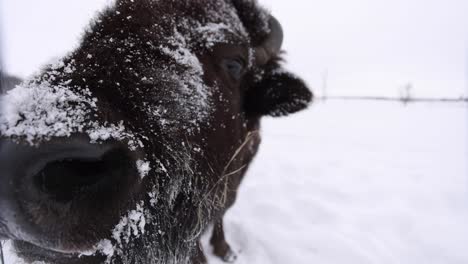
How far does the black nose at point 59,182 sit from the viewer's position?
0.92 metres

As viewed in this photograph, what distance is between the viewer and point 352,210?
436cm

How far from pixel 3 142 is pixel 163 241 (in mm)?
813

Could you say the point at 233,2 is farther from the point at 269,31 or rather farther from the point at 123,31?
the point at 123,31

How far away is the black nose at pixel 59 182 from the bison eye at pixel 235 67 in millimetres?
1267

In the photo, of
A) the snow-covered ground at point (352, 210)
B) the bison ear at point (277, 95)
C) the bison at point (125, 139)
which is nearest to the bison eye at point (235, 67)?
the bison at point (125, 139)

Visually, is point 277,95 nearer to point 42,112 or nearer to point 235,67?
point 235,67

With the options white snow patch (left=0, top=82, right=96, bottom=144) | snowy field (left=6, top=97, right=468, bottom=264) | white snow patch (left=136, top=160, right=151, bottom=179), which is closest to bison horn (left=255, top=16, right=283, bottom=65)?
snowy field (left=6, top=97, right=468, bottom=264)

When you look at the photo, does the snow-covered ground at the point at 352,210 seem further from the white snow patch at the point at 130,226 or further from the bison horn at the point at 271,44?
the white snow patch at the point at 130,226

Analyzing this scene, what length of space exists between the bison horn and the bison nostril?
6.29 ft

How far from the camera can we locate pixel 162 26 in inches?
70.0

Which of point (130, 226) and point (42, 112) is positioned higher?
point (42, 112)

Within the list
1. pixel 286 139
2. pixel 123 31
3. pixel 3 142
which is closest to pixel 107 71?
pixel 123 31

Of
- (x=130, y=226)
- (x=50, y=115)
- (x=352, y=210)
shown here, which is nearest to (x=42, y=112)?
(x=50, y=115)

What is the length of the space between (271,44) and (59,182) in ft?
7.71
